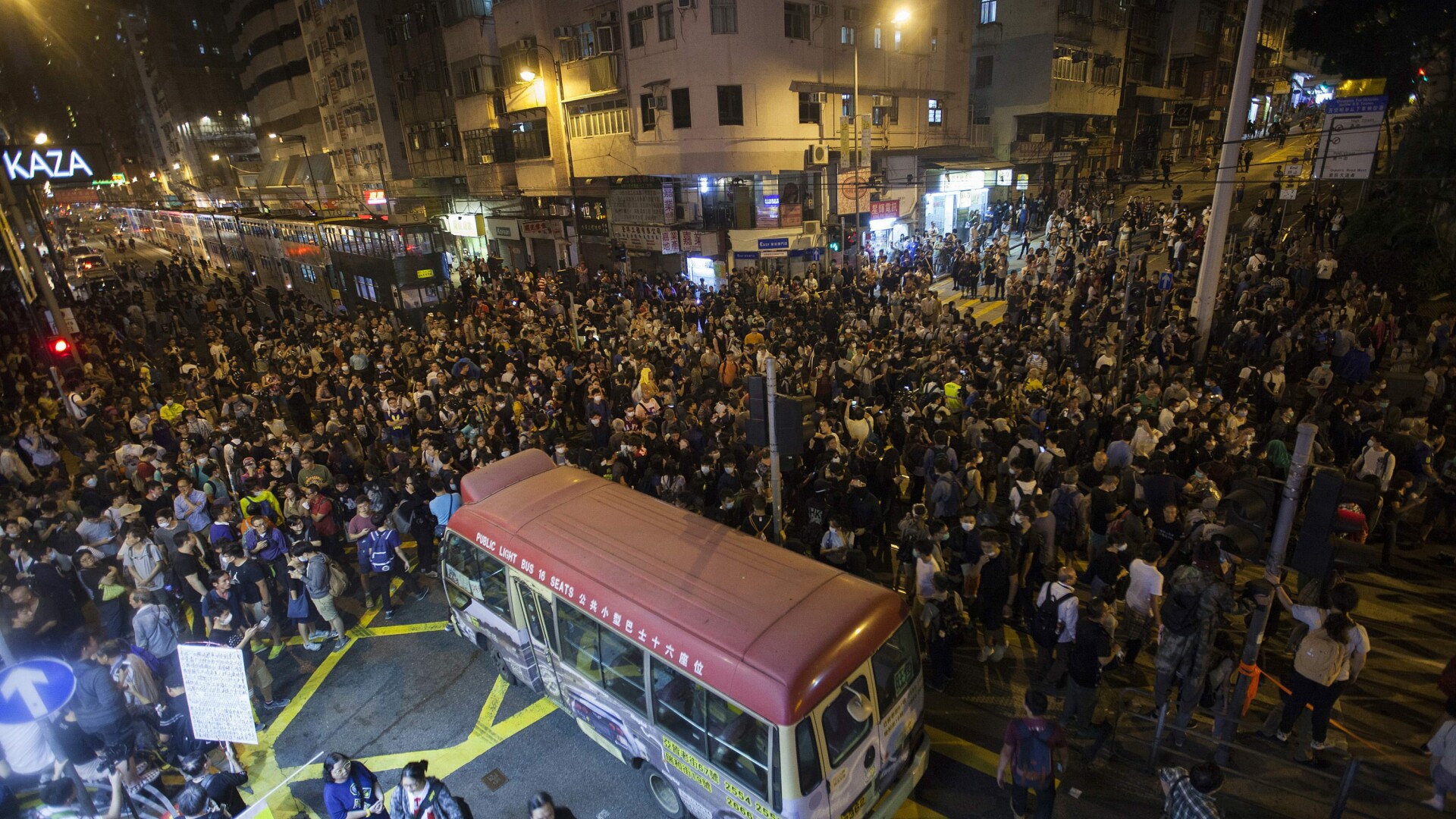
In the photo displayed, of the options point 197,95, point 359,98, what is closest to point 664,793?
point 359,98

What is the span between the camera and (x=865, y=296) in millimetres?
20656

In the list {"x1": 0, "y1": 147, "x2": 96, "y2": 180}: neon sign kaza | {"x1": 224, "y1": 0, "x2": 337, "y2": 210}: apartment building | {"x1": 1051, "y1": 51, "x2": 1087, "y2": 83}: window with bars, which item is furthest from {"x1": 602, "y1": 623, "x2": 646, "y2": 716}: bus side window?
{"x1": 224, "y1": 0, "x2": 337, "y2": 210}: apartment building

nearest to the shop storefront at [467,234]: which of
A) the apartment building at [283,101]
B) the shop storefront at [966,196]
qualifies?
the apartment building at [283,101]

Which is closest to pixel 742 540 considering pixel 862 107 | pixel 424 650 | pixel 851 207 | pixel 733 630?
pixel 733 630

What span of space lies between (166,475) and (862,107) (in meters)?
26.7

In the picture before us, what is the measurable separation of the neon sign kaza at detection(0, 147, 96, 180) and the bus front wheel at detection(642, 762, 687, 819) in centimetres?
2024

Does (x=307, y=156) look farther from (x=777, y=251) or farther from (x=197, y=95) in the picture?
(x=777, y=251)

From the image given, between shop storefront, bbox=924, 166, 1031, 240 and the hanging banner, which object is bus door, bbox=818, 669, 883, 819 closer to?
the hanging banner

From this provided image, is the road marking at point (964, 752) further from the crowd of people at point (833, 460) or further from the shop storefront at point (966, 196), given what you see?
the shop storefront at point (966, 196)

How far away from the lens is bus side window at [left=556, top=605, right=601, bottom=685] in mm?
6016

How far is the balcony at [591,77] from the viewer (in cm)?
2750

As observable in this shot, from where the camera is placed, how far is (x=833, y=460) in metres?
9.25

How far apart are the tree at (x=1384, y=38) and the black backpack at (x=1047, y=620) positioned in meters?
27.2

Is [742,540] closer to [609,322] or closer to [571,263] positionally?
[609,322]
